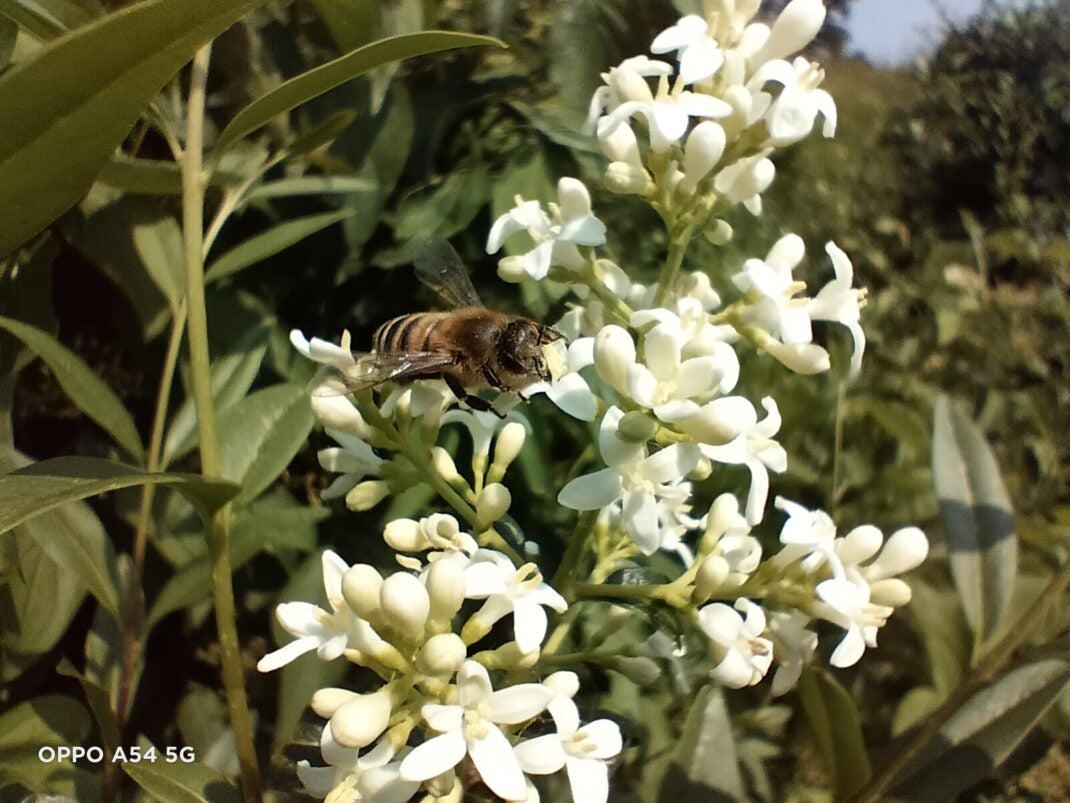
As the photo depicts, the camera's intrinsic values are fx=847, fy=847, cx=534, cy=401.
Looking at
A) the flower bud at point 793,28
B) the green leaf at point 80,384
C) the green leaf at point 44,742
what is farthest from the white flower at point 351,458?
the flower bud at point 793,28

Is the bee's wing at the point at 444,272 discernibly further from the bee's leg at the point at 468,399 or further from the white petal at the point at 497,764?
the white petal at the point at 497,764

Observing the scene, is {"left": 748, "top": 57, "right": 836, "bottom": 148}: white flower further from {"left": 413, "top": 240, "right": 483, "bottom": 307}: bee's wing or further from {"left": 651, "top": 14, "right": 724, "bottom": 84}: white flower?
{"left": 413, "top": 240, "right": 483, "bottom": 307}: bee's wing

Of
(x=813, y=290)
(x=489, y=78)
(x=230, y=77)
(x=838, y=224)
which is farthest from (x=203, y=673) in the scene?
(x=838, y=224)

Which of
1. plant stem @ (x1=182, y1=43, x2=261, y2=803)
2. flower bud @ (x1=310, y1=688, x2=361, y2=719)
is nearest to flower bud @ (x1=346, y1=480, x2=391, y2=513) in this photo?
plant stem @ (x1=182, y1=43, x2=261, y2=803)

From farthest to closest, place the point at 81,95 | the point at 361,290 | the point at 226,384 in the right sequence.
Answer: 1. the point at 361,290
2. the point at 226,384
3. the point at 81,95

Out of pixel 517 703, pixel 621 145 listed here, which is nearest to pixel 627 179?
pixel 621 145

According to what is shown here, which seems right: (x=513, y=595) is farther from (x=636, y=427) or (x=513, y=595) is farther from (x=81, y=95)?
(x=81, y=95)

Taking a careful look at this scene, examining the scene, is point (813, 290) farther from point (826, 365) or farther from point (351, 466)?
point (351, 466)

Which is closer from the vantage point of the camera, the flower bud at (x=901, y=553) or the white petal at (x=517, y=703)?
the white petal at (x=517, y=703)
